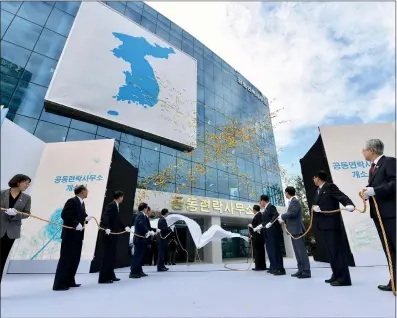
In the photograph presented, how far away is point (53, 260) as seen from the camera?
5117 mm

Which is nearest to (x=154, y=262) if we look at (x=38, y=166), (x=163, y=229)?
(x=163, y=229)

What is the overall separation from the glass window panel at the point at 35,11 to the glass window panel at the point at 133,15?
459 cm

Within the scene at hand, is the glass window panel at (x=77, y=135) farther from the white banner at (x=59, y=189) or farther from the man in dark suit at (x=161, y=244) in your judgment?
the man in dark suit at (x=161, y=244)

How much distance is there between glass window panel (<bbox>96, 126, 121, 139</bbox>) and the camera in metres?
11.5

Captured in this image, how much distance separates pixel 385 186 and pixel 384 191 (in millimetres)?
52

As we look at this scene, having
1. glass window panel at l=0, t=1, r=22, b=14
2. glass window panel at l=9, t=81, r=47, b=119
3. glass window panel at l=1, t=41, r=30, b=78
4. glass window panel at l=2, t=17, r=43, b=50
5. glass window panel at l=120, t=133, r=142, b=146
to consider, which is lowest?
glass window panel at l=120, t=133, r=142, b=146

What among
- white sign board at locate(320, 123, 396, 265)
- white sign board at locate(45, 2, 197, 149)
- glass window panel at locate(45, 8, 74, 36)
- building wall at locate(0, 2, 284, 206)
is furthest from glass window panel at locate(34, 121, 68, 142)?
white sign board at locate(320, 123, 396, 265)

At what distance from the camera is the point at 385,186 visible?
226 cm

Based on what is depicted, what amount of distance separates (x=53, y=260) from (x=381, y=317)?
5950mm

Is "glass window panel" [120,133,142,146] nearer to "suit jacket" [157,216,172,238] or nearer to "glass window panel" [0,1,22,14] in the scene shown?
"suit jacket" [157,216,172,238]

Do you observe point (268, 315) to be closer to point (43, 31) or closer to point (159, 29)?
point (43, 31)

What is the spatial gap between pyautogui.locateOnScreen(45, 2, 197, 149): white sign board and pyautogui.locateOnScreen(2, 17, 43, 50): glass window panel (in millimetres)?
1568

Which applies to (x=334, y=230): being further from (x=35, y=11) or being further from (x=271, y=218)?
(x=35, y=11)

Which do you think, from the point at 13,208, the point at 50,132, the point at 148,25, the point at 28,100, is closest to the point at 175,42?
the point at 148,25
